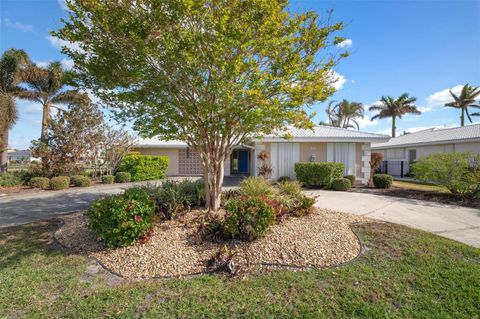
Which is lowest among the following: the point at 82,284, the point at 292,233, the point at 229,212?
the point at 82,284

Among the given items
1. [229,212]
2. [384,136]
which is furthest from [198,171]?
[229,212]

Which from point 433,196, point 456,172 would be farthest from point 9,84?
point 456,172

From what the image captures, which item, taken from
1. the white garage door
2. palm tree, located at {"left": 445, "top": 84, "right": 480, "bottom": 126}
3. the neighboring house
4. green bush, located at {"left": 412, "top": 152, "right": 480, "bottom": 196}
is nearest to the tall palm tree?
the white garage door

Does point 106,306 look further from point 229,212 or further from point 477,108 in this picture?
point 477,108

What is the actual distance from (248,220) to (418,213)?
634 centimetres

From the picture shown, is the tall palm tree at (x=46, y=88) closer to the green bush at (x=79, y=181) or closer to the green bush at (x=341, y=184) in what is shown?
the green bush at (x=79, y=181)

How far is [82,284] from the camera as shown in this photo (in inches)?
133

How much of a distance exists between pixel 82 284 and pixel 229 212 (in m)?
2.54

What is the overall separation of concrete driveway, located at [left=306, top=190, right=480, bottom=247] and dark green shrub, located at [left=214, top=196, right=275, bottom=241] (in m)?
4.17

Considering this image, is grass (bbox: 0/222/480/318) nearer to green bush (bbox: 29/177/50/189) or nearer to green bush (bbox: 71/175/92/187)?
green bush (bbox: 29/177/50/189)

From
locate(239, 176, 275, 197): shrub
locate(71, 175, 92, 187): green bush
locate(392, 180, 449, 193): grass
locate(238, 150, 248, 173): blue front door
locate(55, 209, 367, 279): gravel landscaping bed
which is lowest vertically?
locate(55, 209, 367, 279): gravel landscaping bed

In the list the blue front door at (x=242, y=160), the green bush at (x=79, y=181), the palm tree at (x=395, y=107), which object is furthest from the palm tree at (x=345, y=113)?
the green bush at (x=79, y=181)

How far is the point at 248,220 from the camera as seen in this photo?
14.4ft

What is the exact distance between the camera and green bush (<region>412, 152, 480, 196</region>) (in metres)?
9.09
